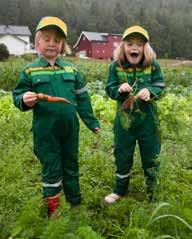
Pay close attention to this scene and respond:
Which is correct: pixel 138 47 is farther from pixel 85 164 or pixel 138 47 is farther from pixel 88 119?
pixel 85 164

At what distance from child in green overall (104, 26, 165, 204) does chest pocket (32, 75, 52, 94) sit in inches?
24.6

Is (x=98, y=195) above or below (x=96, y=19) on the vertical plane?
below

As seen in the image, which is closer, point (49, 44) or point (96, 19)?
point (49, 44)

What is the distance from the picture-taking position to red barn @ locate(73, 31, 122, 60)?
52938mm

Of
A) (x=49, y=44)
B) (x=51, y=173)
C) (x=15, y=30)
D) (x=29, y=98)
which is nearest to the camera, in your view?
(x=29, y=98)

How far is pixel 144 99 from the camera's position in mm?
3508

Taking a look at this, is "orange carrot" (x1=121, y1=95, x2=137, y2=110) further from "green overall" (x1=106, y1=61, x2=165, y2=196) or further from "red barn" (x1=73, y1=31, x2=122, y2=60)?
"red barn" (x1=73, y1=31, x2=122, y2=60)

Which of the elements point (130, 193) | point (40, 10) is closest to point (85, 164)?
point (130, 193)

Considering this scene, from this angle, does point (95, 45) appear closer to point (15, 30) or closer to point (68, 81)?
point (15, 30)

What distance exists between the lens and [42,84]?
3312 mm

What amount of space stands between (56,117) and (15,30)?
59.3m

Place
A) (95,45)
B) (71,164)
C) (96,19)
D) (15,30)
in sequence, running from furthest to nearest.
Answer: (96,19) → (15,30) → (95,45) → (71,164)

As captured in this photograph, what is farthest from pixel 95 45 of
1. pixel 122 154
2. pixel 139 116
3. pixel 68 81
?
pixel 68 81

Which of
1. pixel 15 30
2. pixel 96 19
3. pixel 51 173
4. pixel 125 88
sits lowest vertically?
pixel 51 173
